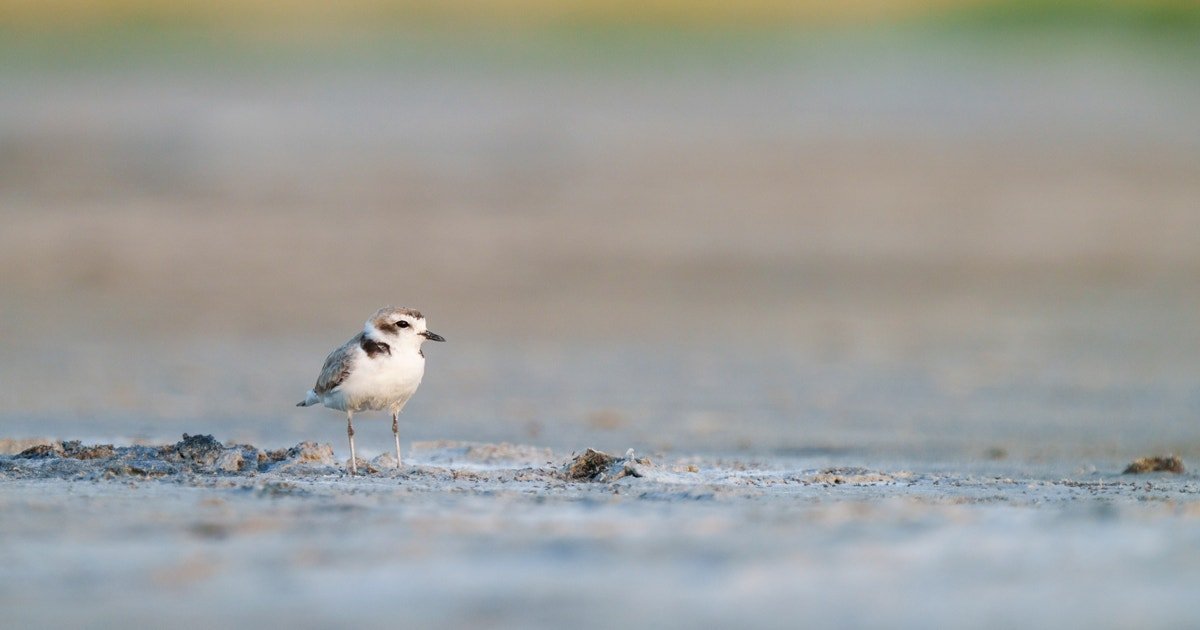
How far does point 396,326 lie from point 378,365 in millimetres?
291

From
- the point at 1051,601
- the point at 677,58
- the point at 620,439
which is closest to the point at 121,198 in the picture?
the point at 677,58

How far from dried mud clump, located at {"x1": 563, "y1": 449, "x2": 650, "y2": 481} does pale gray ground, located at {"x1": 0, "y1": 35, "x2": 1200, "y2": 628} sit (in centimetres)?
20

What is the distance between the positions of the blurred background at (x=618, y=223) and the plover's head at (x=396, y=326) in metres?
1.16

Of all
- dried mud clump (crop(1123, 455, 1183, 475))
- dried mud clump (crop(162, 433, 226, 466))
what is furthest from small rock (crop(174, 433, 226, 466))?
dried mud clump (crop(1123, 455, 1183, 475))

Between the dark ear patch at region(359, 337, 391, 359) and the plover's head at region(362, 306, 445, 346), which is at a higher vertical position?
the plover's head at region(362, 306, 445, 346)

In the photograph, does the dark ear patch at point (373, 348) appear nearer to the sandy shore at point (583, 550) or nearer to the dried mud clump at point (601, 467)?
the sandy shore at point (583, 550)

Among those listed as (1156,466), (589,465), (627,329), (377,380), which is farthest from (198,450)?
(627,329)

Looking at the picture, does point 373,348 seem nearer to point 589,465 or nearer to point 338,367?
point 338,367

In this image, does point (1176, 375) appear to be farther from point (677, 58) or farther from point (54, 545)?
point (677, 58)

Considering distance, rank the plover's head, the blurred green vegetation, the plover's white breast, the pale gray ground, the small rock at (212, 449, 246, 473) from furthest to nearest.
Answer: the blurred green vegetation → the plover's head → the plover's white breast → the small rock at (212, 449, 246, 473) → the pale gray ground

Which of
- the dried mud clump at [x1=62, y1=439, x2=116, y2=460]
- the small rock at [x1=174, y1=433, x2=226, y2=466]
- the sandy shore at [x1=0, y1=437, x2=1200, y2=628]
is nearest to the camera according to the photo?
the sandy shore at [x1=0, y1=437, x2=1200, y2=628]

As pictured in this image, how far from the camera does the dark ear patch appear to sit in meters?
9.14

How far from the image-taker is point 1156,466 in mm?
9195

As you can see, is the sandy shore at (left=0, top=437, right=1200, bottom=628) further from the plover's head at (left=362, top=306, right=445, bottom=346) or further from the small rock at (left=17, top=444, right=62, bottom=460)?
the plover's head at (left=362, top=306, right=445, bottom=346)
